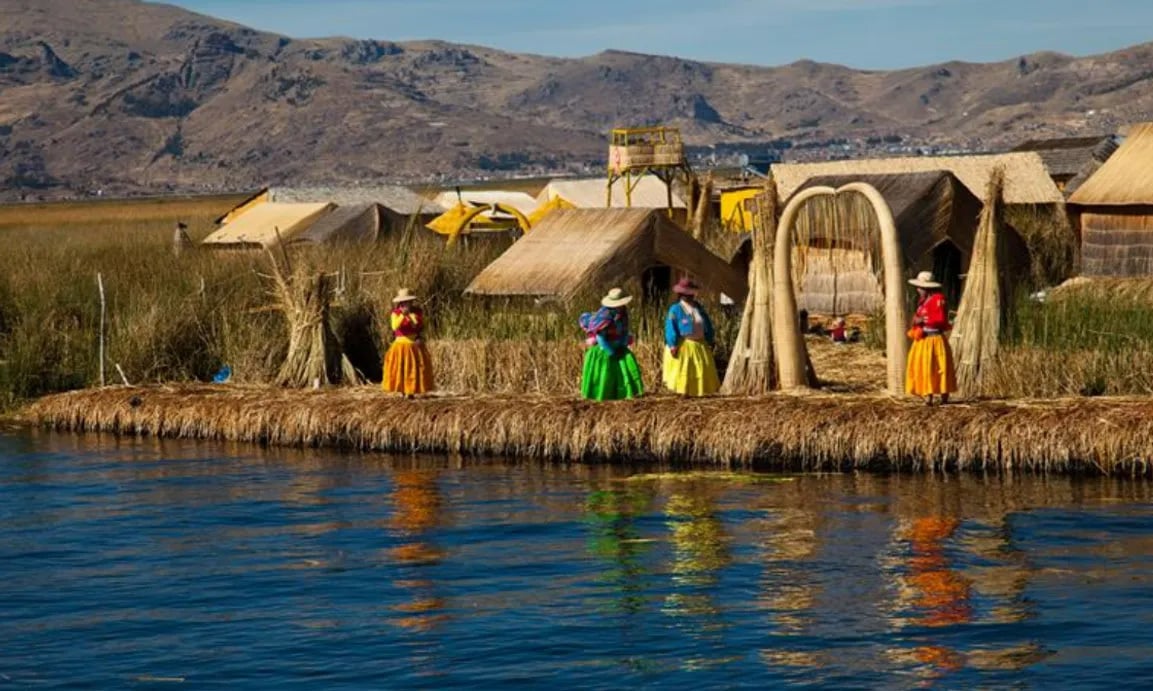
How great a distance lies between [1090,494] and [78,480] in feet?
26.4

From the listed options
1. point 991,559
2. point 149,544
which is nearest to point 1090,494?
point 991,559

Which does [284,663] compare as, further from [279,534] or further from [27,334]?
[27,334]

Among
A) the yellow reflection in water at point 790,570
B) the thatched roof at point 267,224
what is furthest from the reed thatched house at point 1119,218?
the thatched roof at point 267,224

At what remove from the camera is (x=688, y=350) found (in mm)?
16719

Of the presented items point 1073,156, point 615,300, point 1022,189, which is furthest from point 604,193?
point 615,300

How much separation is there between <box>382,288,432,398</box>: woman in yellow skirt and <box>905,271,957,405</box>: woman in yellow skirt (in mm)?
4391

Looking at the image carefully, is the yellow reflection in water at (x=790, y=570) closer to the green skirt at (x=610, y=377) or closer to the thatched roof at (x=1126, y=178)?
the green skirt at (x=610, y=377)

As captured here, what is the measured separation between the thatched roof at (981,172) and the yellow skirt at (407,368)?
12.0 metres

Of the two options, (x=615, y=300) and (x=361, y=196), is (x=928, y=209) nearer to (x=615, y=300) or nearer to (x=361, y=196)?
(x=615, y=300)

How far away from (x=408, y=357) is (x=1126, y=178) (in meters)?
11.6

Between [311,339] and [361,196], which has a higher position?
[361,196]

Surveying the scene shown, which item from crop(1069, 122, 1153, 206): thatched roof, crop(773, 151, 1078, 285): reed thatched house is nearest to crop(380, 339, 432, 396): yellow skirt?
crop(773, 151, 1078, 285): reed thatched house

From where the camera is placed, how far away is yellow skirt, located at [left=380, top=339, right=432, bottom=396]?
1759 cm

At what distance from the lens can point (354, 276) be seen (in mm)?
21000
